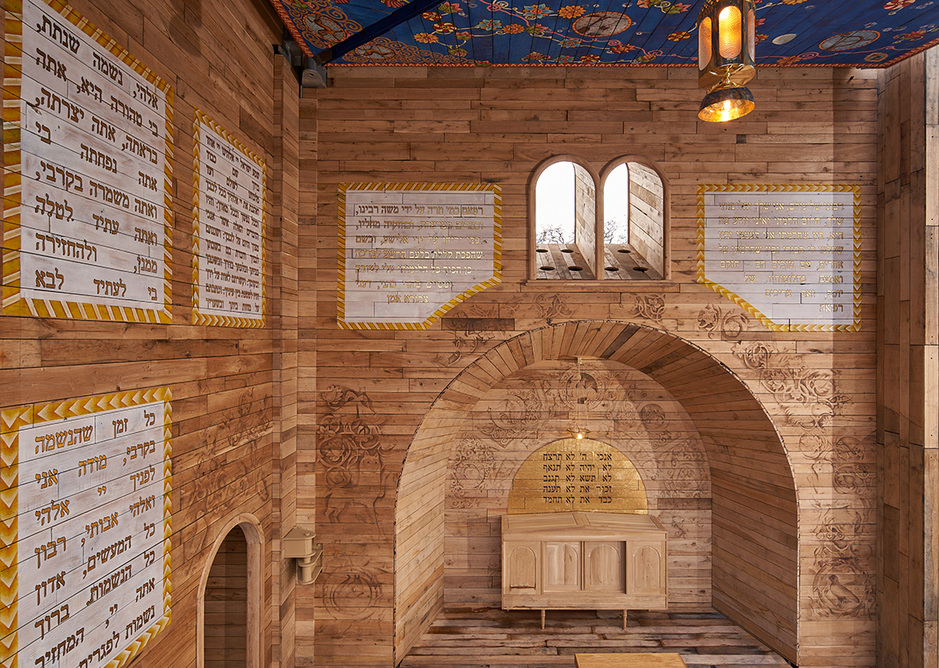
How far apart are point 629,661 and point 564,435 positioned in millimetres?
2235

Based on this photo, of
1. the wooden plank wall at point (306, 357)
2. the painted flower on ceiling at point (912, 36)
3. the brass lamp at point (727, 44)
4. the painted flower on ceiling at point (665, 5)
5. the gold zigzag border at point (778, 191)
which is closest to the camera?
the brass lamp at point (727, 44)

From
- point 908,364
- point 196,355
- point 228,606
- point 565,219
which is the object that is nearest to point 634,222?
point 565,219

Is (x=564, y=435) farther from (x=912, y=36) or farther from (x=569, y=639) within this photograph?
(x=912, y=36)

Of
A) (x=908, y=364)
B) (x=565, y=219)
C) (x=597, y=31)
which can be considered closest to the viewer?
(x=597, y=31)

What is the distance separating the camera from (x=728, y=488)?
17.2ft

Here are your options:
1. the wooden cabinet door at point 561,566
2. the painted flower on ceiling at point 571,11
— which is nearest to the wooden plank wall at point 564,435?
the wooden cabinet door at point 561,566

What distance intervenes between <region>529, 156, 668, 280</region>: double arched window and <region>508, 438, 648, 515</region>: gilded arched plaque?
79.1 inches

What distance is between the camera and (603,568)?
4.99m

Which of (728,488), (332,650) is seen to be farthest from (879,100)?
(332,650)

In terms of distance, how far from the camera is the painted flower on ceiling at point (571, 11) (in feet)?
11.8

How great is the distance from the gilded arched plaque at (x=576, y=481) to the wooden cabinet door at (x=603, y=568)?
0.60 meters

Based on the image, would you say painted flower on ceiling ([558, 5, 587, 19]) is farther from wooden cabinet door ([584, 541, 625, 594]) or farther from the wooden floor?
the wooden floor

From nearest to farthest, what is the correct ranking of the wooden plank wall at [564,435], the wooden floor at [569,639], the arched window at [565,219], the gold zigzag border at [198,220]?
the gold zigzag border at [198,220]
the wooden floor at [569,639]
the arched window at [565,219]
the wooden plank wall at [564,435]

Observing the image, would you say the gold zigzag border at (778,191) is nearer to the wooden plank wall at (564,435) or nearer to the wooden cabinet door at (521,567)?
the wooden plank wall at (564,435)
